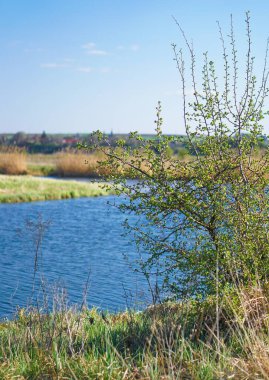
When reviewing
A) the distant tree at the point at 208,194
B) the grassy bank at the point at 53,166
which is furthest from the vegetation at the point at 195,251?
the grassy bank at the point at 53,166

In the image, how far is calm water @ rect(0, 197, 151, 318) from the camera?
11141 millimetres

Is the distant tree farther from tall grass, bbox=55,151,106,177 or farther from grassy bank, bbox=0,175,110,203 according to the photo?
tall grass, bbox=55,151,106,177

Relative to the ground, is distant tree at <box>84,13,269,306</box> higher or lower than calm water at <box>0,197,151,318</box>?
higher

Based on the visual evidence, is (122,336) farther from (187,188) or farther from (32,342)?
(187,188)

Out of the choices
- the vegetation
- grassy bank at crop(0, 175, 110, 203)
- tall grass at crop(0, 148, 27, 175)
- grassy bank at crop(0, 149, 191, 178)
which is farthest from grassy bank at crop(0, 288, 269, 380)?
tall grass at crop(0, 148, 27, 175)

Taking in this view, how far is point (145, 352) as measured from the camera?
19.0ft

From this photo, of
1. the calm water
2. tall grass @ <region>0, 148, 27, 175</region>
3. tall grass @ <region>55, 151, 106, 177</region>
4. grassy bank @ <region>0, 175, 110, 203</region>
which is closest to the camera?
the calm water

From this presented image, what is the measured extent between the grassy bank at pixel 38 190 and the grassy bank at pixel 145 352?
22159 mm

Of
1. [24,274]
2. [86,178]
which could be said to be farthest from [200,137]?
[86,178]

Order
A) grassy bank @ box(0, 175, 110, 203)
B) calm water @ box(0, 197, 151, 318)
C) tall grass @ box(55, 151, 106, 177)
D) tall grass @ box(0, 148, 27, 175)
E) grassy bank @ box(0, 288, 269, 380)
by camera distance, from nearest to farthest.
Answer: grassy bank @ box(0, 288, 269, 380) → calm water @ box(0, 197, 151, 318) → grassy bank @ box(0, 175, 110, 203) → tall grass @ box(0, 148, 27, 175) → tall grass @ box(55, 151, 106, 177)

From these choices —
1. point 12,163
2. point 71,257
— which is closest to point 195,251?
point 71,257

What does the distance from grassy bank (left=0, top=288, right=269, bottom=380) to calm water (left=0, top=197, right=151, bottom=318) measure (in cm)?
64

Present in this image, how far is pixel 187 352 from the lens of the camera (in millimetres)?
5398

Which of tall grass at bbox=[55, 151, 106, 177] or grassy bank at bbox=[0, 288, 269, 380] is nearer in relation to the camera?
grassy bank at bbox=[0, 288, 269, 380]
